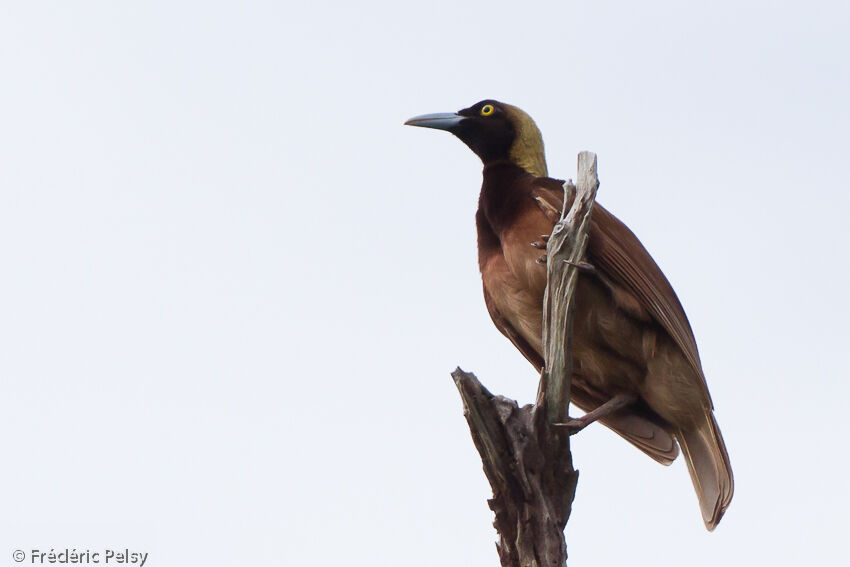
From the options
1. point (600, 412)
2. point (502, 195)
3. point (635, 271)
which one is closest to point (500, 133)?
point (502, 195)

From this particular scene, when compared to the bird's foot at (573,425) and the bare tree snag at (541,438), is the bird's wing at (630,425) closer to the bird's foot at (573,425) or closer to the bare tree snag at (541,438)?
the bird's foot at (573,425)

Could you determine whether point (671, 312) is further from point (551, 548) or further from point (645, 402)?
point (551, 548)

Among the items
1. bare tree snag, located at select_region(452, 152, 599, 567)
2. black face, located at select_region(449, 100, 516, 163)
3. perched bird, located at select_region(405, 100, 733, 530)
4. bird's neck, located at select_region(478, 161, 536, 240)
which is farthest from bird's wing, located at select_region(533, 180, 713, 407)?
black face, located at select_region(449, 100, 516, 163)

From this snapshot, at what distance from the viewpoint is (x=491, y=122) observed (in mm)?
5574

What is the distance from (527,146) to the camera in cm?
547

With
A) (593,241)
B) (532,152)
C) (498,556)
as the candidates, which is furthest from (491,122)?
(498,556)

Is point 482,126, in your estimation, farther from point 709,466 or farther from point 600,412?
point 709,466

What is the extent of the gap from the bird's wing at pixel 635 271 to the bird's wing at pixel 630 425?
35cm

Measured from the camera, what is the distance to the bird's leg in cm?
407

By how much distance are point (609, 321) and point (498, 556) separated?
1287 millimetres

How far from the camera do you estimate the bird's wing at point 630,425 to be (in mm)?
5020

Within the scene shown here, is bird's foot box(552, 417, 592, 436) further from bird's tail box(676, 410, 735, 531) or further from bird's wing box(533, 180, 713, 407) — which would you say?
bird's tail box(676, 410, 735, 531)

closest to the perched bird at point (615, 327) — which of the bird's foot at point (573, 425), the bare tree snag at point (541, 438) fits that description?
the bird's foot at point (573, 425)

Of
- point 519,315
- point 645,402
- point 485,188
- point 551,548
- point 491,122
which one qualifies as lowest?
point 551,548
